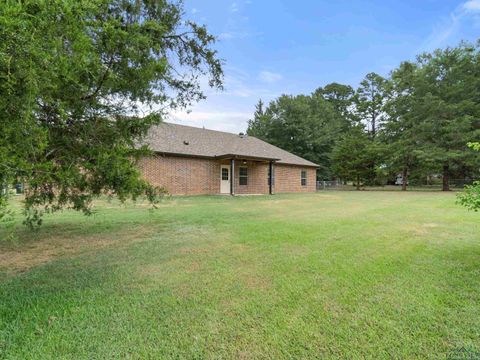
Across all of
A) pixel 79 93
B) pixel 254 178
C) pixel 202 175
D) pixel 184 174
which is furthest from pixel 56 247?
pixel 254 178

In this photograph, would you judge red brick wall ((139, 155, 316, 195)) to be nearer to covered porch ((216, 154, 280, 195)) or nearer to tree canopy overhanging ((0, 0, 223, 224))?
covered porch ((216, 154, 280, 195))

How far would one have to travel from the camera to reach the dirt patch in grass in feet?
12.6

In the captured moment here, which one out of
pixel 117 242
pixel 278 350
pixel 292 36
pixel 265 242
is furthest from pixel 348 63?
pixel 278 350

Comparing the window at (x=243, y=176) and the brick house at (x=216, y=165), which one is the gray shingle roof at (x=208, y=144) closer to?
the brick house at (x=216, y=165)

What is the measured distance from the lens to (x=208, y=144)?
58.9 feet

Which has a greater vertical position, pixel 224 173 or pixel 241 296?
pixel 224 173

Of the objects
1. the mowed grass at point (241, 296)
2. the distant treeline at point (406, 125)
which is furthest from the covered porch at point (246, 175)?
the distant treeline at point (406, 125)

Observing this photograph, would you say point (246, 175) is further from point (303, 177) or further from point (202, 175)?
point (303, 177)

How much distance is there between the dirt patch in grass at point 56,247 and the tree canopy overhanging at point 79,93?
2.98ft

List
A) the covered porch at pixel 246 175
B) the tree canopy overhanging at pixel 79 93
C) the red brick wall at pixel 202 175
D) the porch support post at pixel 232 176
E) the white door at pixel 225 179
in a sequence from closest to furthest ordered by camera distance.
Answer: the tree canopy overhanging at pixel 79 93, the red brick wall at pixel 202 175, the porch support post at pixel 232 176, the covered porch at pixel 246 175, the white door at pixel 225 179

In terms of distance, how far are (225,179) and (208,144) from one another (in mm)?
2623

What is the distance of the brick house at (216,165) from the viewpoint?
14.8 meters

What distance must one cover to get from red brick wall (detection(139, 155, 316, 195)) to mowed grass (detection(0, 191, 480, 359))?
26.4 feet

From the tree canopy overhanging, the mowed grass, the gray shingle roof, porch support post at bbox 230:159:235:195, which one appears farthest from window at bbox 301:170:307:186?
the tree canopy overhanging
